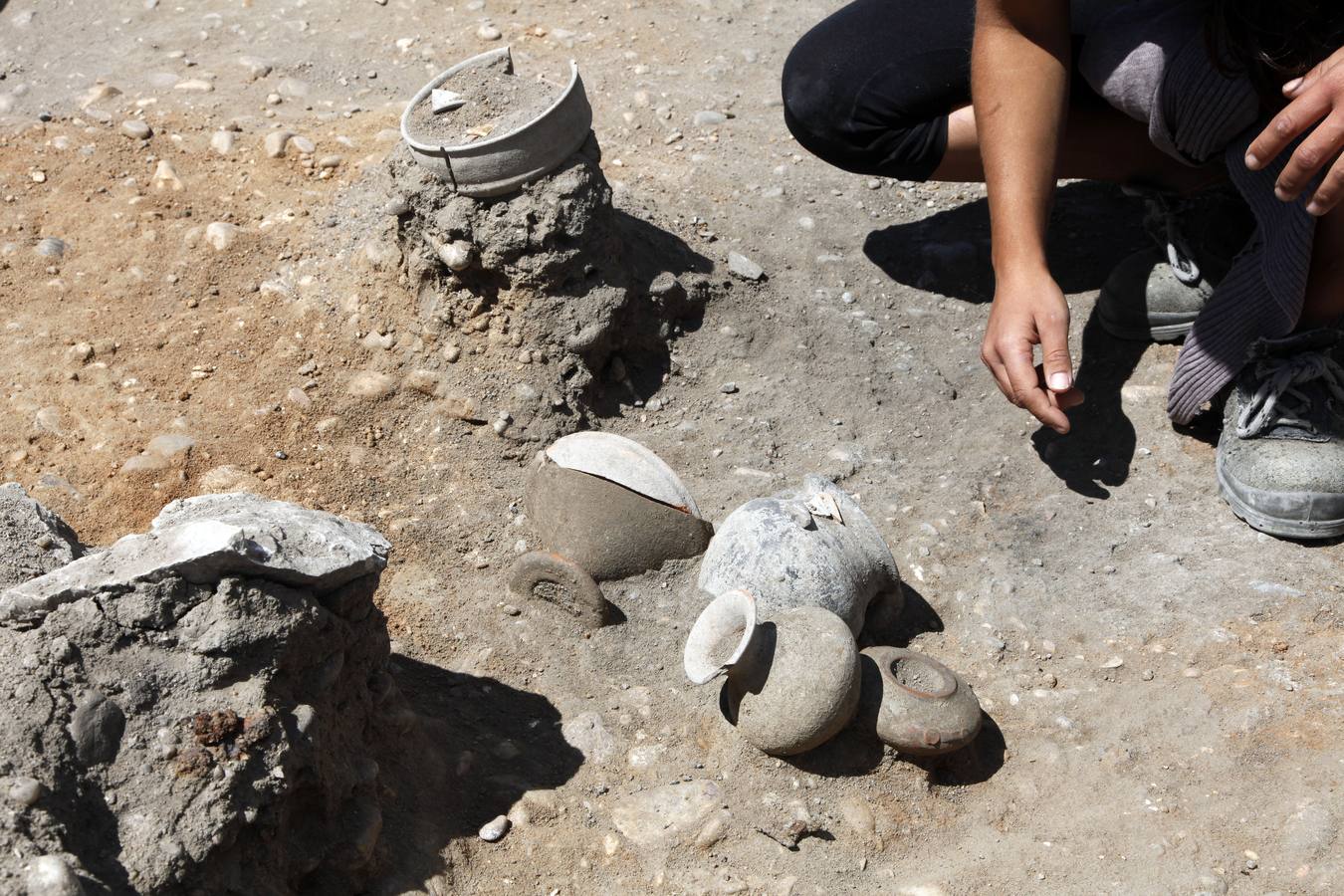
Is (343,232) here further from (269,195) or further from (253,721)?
(253,721)

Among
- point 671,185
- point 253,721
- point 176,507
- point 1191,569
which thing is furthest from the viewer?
point 671,185

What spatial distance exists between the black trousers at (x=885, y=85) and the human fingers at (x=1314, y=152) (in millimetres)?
1112

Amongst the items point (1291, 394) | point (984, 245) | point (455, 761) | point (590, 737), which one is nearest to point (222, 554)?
point (455, 761)

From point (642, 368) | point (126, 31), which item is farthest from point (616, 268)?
point (126, 31)

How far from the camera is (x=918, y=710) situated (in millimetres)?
2248

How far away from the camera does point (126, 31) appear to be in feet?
16.3

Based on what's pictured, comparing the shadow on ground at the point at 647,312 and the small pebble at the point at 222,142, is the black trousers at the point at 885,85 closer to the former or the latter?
the shadow on ground at the point at 647,312

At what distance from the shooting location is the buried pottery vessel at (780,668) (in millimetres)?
2213

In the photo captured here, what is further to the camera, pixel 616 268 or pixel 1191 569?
pixel 616 268

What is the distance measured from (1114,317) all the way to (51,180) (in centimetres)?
361

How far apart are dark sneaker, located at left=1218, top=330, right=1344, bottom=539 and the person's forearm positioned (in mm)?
671

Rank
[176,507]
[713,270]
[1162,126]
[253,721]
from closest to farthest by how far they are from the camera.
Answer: [253,721] → [176,507] → [1162,126] → [713,270]

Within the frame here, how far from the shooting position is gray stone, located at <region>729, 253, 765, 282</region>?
3.57 m

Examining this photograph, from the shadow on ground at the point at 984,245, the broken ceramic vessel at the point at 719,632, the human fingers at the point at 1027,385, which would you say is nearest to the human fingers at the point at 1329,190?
the human fingers at the point at 1027,385
